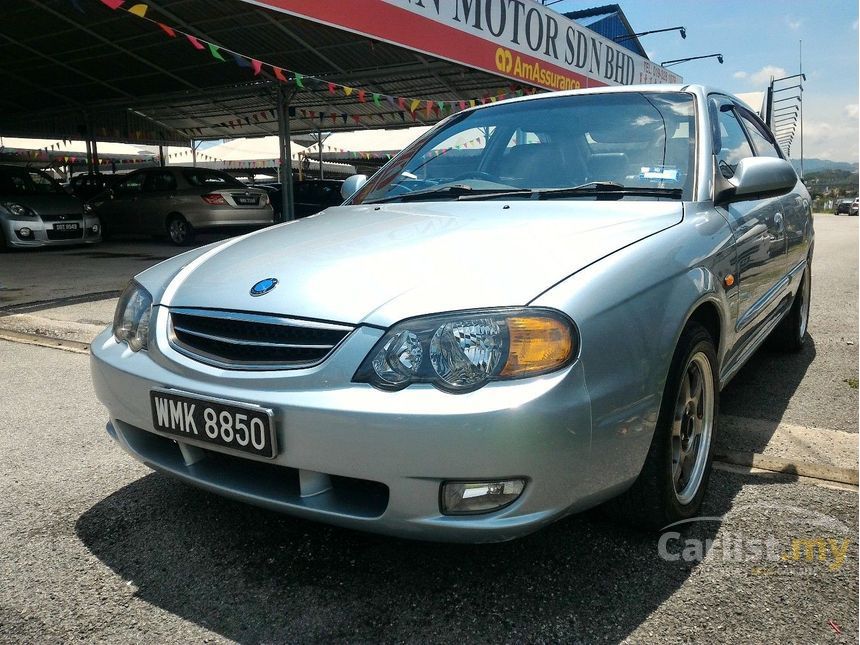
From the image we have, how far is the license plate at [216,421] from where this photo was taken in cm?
171

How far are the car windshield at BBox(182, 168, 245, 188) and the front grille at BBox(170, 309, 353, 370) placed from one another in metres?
10.3

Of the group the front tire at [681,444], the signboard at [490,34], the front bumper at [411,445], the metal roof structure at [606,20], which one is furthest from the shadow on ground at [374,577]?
the metal roof structure at [606,20]

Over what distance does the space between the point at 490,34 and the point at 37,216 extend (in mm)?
7449

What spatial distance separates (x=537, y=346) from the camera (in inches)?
64.1

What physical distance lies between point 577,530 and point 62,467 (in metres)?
1.99

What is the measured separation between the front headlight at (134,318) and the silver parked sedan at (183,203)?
9562 mm

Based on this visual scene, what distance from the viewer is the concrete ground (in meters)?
1.73

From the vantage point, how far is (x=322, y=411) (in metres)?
1.63

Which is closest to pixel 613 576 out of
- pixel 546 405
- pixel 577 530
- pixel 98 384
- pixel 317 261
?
pixel 577 530

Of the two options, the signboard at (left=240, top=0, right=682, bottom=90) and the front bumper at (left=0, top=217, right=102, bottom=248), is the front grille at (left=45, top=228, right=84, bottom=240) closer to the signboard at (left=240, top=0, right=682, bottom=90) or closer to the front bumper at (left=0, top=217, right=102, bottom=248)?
the front bumper at (left=0, top=217, right=102, bottom=248)

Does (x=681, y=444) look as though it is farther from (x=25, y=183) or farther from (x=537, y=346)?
(x=25, y=183)

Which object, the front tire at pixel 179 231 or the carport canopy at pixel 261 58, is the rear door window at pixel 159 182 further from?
the carport canopy at pixel 261 58

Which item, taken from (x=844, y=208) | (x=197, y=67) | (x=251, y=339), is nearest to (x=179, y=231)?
(x=197, y=67)

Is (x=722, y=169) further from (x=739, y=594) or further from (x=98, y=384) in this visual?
(x=98, y=384)
